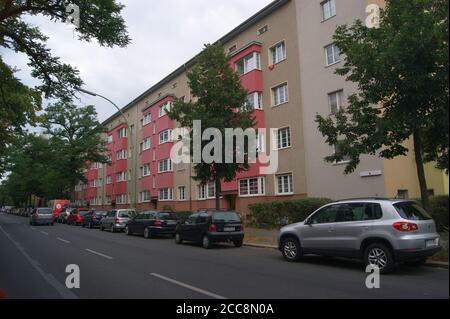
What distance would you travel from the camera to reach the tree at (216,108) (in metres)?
19.9

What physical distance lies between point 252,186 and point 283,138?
4.03m

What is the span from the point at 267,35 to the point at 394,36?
17.3 meters

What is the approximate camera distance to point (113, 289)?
25.5 ft

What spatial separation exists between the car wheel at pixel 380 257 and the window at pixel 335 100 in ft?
44.9

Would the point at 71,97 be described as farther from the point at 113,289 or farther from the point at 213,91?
the point at 113,289

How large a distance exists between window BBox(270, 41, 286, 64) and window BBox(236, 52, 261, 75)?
3.85 feet

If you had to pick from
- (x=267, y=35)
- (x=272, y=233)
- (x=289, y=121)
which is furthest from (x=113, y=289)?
(x=267, y=35)

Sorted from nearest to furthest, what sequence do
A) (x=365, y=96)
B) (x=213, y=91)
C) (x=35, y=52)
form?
(x=365, y=96) < (x=35, y=52) < (x=213, y=91)

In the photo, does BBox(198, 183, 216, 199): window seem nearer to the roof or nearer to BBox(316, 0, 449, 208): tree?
the roof

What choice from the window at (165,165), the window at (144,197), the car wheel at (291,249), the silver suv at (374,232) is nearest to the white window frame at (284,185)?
the car wheel at (291,249)

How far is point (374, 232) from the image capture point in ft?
31.6

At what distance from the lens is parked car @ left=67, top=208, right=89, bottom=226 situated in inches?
1376

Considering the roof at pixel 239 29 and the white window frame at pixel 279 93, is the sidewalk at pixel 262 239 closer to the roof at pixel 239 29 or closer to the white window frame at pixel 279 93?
the white window frame at pixel 279 93

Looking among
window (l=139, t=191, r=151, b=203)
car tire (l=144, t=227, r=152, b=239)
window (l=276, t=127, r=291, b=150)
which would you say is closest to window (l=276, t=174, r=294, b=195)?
window (l=276, t=127, r=291, b=150)
